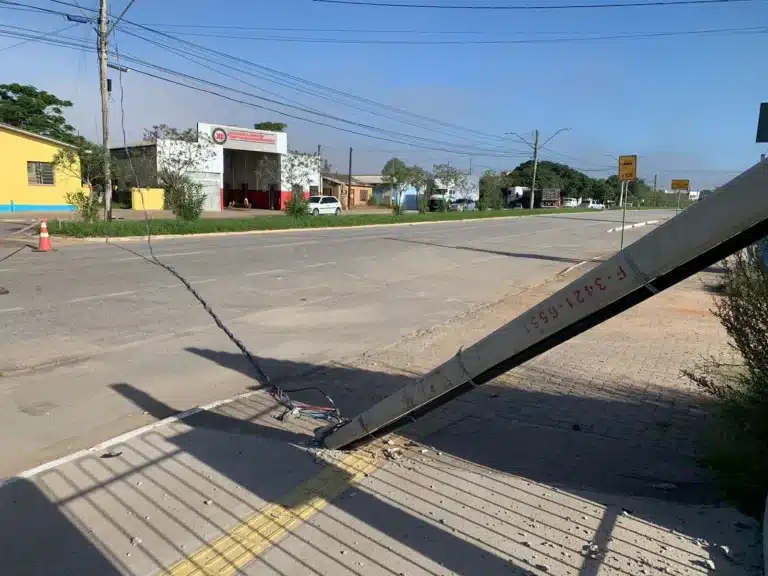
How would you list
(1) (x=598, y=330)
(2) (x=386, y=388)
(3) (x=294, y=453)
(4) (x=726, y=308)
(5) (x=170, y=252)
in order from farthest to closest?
1. (5) (x=170, y=252)
2. (1) (x=598, y=330)
3. (2) (x=386, y=388)
4. (4) (x=726, y=308)
5. (3) (x=294, y=453)

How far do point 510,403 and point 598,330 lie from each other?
4.15 meters

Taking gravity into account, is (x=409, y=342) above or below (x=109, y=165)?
below

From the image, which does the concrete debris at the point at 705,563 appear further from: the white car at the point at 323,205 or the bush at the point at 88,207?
the white car at the point at 323,205

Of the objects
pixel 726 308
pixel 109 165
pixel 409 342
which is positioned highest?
pixel 109 165

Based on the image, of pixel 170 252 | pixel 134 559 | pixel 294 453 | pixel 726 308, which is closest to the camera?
pixel 134 559

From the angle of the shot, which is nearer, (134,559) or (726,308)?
(134,559)

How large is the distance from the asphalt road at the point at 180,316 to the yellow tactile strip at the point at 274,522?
183cm

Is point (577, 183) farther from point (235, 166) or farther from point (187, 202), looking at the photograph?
point (187, 202)

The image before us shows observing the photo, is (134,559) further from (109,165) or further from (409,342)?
(109,165)

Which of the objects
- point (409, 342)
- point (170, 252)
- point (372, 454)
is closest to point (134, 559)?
point (372, 454)

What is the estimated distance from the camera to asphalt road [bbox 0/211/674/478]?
18.7 ft

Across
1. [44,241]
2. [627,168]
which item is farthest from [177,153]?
[627,168]

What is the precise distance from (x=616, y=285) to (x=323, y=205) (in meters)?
47.6

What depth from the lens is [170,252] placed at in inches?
775
